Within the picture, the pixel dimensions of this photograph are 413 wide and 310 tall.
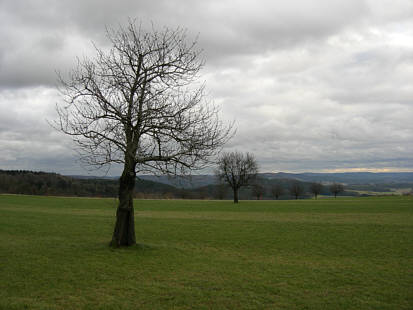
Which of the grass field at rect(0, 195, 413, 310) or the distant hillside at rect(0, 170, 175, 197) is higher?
the distant hillside at rect(0, 170, 175, 197)

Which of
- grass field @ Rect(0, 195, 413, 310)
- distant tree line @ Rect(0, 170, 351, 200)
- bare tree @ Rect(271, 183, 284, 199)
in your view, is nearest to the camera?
grass field @ Rect(0, 195, 413, 310)

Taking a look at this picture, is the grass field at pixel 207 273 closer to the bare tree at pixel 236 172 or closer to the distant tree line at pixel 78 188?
the bare tree at pixel 236 172

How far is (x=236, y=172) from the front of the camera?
7169cm

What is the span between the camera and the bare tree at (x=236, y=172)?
70.7 m

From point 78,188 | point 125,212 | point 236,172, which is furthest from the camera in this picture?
point 78,188

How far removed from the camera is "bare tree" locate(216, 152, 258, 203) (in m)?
70.7

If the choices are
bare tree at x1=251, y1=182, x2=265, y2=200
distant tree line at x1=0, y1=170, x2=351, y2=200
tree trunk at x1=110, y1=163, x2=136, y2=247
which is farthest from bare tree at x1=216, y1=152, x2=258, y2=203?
tree trunk at x1=110, y1=163, x2=136, y2=247

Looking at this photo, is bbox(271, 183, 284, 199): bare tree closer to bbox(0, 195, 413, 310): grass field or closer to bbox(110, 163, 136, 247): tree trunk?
bbox(0, 195, 413, 310): grass field

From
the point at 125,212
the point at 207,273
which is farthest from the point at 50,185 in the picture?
the point at 207,273

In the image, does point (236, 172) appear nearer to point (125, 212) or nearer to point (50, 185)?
point (125, 212)

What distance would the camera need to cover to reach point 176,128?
48.5 feet

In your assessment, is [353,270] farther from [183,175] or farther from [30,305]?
[30,305]

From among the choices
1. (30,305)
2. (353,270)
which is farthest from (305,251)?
(30,305)

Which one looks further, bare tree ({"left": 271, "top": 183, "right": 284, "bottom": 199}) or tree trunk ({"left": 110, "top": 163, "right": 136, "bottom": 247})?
bare tree ({"left": 271, "top": 183, "right": 284, "bottom": 199})
